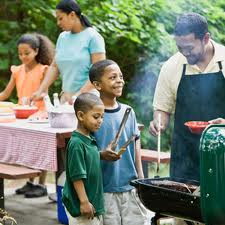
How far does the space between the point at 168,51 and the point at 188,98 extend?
200 inches

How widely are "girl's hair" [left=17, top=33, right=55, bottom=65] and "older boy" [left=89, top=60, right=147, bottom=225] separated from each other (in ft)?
8.47

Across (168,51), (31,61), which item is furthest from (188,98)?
(168,51)

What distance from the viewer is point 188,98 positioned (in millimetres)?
5492

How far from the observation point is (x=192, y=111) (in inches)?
216

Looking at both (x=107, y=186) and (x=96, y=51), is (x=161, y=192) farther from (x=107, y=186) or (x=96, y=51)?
(x=96, y=51)

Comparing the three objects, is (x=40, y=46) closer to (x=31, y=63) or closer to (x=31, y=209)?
(x=31, y=63)

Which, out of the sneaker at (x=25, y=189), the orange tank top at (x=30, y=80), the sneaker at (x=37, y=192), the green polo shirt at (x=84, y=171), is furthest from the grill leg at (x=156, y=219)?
the sneaker at (x=25, y=189)

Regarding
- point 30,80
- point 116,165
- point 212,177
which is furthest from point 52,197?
point 212,177

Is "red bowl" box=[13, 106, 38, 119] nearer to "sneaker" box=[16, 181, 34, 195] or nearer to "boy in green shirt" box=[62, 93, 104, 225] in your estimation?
"sneaker" box=[16, 181, 34, 195]

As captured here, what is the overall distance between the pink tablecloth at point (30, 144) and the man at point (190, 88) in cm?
107

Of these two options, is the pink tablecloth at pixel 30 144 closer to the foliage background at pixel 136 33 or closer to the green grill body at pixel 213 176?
the green grill body at pixel 213 176

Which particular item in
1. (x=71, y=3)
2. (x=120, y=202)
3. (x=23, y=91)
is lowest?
(x=120, y=202)

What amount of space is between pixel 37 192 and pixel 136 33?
Answer: 124 inches

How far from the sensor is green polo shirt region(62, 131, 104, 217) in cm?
505
